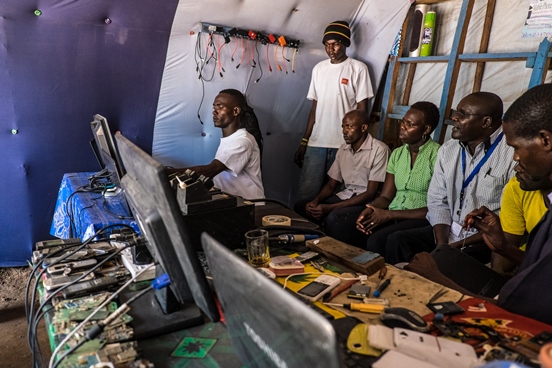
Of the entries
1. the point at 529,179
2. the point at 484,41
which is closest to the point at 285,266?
the point at 529,179

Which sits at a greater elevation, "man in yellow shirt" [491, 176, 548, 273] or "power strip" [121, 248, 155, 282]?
"man in yellow shirt" [491, 176, 548, 273]

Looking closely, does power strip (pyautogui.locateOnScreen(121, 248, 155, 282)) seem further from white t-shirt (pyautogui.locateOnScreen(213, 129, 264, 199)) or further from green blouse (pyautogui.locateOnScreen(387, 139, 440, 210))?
green blouse (pyautogui.locateOnScreen(387, 139, 440, 210))

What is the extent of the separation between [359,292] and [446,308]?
233 millimetres

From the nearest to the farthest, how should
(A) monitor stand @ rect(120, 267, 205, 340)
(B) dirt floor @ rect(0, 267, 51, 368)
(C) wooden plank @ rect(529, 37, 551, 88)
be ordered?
(A) monitor stand @ rect(120, 267, 205, 340)
(B) dirt floor @ rect(0, 267, 51, 368)
(C) wooden plank @ rect(529, 37, 551, 88)

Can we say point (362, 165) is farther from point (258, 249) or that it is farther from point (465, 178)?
point (258, 249)

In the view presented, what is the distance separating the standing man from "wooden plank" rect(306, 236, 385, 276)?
76.1 inches

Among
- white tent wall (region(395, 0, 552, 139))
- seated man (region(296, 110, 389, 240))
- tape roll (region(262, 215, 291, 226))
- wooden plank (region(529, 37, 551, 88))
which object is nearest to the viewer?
tape roll (region(262, 215, 291, 226))

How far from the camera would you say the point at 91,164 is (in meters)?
3.18

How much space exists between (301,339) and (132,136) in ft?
10.1

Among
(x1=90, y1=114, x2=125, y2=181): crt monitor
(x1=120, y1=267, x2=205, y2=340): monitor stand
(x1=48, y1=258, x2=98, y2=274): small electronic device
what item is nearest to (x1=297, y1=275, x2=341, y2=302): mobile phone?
(x1=120, y1=267, x2=205, y2=340): monitor stand

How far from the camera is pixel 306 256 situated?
1423 millimetres

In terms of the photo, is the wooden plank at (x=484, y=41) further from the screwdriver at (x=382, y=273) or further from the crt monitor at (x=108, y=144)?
the crt monitor at (x=108, y=144)

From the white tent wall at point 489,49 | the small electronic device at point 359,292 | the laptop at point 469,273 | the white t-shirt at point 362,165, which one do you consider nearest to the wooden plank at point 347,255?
the small electronic device at point 359,292

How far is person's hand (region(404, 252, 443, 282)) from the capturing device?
4.56ft
